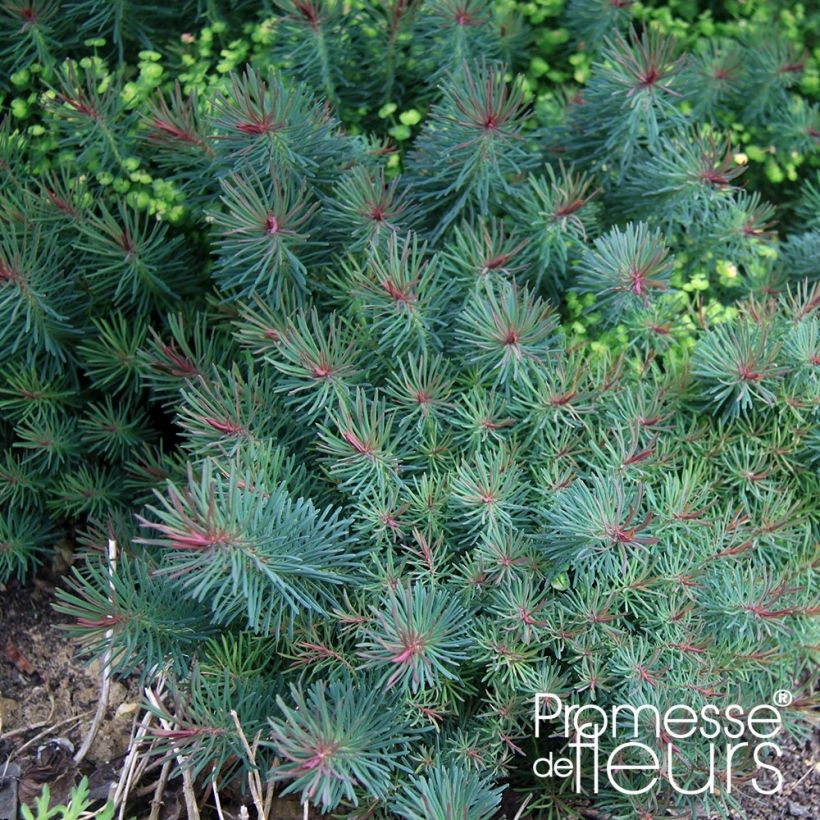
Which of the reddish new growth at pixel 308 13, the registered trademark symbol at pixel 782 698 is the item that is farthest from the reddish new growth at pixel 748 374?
the reddish new growth at pixel 308 13

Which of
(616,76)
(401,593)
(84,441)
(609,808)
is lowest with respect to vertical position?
(609,808)

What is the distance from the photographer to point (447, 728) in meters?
1.75

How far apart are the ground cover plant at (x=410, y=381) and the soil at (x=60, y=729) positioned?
0.13m

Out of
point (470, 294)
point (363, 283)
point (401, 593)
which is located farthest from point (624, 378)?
point (401, 593)

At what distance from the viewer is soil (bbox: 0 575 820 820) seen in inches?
74.9

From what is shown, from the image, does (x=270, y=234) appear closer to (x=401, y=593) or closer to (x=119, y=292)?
(x=119, y=292)

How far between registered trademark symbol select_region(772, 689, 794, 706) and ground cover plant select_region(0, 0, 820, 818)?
25mm

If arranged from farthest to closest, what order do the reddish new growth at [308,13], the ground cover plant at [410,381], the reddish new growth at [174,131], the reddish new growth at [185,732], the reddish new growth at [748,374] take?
1. the reddish new growth at [308,13]
2. the reddish new growth at [174,131]
3. the reddish new growth at [748,374]
4. the ground cover plant at [410,381]
5. the reddish new growth at [185,732]

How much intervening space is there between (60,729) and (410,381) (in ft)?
3.44

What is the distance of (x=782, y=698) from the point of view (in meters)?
1.84

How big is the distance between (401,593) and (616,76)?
116cm

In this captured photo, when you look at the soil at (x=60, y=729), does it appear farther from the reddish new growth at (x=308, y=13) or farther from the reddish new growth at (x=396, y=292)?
the reddish new growth at (x=308, y=13)

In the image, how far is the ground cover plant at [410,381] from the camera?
1647mm

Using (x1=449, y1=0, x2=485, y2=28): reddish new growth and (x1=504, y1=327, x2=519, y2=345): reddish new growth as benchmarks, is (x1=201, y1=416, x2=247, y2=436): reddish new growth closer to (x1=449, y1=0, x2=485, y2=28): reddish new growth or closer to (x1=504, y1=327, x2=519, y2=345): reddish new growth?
(x1=504, y1=327, x2=519, y2=345): reddish new growth
